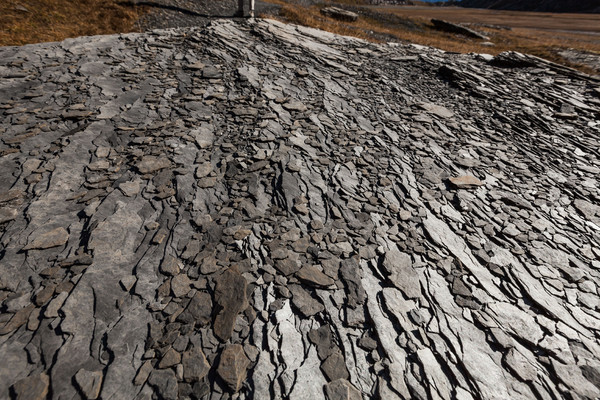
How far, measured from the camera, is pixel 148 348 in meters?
3.74

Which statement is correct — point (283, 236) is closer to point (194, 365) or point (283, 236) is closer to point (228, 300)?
point (228, 300)

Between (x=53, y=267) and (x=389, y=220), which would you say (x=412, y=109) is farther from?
(x=53, y=267)

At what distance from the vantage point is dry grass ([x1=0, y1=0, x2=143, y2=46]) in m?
11.9

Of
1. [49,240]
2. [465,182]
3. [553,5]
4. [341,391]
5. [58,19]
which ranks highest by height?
[553,5]

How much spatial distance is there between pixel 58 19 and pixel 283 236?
1843 centimetres

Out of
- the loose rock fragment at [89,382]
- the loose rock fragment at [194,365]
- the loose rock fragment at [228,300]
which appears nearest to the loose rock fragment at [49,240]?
the loose rock fragment at [89,382]

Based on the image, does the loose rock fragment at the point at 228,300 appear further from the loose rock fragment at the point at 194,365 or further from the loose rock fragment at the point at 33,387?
the loose rock fragment at the point at 33,387

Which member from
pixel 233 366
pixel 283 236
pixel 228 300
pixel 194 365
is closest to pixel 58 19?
pixel 283 236

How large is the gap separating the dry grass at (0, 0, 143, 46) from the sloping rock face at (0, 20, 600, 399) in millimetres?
3048

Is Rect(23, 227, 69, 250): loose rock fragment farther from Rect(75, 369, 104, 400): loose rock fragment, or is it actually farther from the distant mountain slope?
the distant mountain slope

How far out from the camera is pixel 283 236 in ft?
18.0

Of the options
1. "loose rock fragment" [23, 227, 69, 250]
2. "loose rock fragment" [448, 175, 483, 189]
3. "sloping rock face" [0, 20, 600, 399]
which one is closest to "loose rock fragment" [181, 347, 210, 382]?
"sloping rock face" [0, 20, 600, 399]

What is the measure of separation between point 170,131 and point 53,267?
4580 millimetres

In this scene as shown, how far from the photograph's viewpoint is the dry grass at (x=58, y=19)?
11914mm
